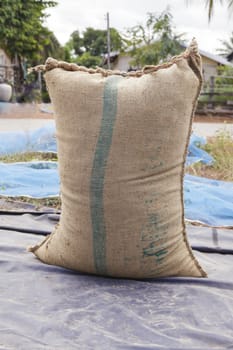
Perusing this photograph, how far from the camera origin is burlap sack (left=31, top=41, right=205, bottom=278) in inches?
53.4

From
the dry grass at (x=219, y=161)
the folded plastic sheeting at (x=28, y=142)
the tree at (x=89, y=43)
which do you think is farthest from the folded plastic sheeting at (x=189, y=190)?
the tree at (x=89, y=43)

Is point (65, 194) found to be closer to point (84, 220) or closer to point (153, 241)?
point (84, 220)

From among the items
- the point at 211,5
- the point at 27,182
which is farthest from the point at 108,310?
the point at 211,5

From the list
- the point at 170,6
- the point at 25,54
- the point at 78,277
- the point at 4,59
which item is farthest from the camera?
the point at 4,59

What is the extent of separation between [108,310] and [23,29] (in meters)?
15.4

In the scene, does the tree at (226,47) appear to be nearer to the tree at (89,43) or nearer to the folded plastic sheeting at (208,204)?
the tree at (89,43)

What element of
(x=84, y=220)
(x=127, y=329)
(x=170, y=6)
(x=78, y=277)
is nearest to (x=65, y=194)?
(x=84, y=220)

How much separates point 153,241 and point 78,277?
27cm

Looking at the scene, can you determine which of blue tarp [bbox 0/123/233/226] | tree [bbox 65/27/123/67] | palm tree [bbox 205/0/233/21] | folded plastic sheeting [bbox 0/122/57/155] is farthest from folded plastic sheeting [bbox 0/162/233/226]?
tree [bbox 65/27/123/67]

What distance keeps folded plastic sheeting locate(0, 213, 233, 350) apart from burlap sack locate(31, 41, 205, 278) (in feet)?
0.25

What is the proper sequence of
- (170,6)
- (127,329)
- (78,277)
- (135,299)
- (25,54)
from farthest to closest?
1. (25,54)
2. (170,6)
3. (78,277)
4. (135,299)
5. (127,329)

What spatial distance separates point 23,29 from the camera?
50.8 ft

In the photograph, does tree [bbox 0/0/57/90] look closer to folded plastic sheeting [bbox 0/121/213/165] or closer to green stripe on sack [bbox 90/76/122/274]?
folded plastic sheeting [bbox 0/121/213/165]

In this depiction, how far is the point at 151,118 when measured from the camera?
135 centimetres
